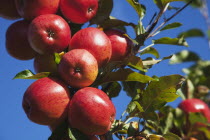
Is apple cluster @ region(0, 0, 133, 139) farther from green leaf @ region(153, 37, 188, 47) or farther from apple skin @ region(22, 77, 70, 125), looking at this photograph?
green leaf @ region(153, 37, 188, 47)

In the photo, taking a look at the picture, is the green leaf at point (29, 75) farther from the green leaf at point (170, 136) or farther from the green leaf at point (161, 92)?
the green leaf at point (170, 136)

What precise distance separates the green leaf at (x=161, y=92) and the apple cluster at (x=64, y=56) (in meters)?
0.25

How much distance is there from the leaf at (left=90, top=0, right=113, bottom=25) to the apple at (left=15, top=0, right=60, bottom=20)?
0.94ft

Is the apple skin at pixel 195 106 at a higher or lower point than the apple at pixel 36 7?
lower

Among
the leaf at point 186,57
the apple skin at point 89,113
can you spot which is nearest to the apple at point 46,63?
the apple skin at point 89,113

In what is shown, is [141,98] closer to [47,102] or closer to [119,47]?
[119,47]

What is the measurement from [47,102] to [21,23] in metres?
0.56

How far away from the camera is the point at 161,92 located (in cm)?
187

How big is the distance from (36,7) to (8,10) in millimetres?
306

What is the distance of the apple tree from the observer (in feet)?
5.38

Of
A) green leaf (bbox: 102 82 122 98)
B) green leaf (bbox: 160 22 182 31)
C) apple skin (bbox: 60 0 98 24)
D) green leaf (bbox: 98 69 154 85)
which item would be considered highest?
apple skin (bbox: 60 0 98 24)

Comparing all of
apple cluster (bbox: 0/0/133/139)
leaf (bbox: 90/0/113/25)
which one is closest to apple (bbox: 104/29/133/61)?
apple cluster (bbox: 0/0/133/139)

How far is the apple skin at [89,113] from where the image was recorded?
1.62 metres

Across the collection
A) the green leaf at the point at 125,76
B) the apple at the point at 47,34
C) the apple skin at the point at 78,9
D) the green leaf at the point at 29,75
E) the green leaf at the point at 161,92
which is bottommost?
the green leaf at the point at 161,92
